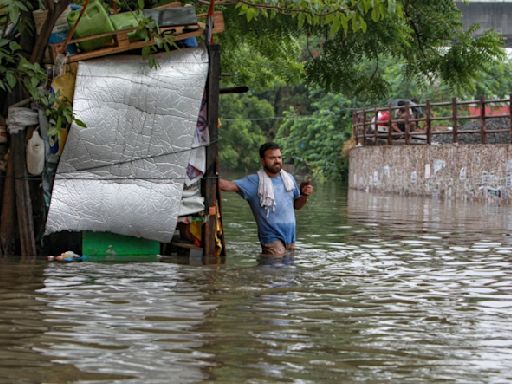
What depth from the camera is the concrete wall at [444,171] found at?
93.8 feet

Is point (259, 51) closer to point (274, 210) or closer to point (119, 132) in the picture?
point (274, 210)

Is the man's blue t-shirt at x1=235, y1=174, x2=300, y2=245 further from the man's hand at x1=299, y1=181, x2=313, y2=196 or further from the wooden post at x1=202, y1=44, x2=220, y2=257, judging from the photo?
the wooden post at x1=202, y1=44, x2=220, y2=257

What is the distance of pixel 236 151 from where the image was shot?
74.6m

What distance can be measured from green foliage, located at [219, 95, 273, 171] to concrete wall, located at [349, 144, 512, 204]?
32097mm

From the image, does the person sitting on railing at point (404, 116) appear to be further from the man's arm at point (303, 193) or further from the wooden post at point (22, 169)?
the wooden post at point (22, 169)

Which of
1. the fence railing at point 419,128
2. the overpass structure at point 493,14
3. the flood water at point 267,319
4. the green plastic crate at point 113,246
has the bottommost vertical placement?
the flood water at point 267,319

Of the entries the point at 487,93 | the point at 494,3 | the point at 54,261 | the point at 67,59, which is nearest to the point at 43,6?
the point at 67,59

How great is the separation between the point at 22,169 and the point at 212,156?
6.07ft

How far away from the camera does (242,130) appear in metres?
72.1

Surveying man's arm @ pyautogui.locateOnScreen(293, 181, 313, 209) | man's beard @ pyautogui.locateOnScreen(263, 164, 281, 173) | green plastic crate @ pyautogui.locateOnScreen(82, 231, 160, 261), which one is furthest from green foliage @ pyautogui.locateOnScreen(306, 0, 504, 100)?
green plastic crate @ pyautogui.locateOnScreen(82, 231, 160, 261)

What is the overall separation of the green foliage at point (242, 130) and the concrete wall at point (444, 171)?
32.1 metres

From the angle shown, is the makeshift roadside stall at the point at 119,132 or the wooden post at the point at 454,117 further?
the wooden post at the point at 454,117

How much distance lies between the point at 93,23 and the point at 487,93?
38.4m

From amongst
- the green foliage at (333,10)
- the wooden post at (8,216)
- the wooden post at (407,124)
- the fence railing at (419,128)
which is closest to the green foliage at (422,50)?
the green foliage at (333,10)
